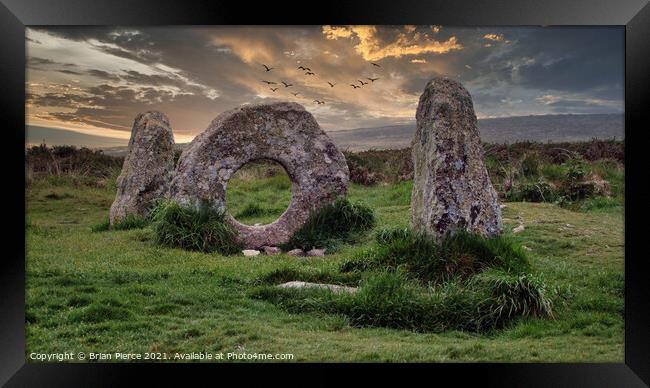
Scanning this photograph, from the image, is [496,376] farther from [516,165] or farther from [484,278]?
[516,165]

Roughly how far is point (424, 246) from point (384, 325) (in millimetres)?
1871

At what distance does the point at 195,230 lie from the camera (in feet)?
36.5

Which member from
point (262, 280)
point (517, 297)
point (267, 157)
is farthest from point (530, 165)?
point (262, 280)

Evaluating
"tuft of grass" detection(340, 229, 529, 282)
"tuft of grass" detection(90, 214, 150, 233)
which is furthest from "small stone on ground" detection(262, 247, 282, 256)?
"tuft of grass" detection(90, 214, 150, 233)

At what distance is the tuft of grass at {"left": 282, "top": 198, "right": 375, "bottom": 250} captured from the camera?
39.7ft

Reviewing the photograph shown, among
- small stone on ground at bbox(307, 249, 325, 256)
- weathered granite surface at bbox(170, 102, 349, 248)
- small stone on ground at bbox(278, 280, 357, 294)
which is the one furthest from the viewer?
weathered granite surface at bbox(170, 102, 349, 248)

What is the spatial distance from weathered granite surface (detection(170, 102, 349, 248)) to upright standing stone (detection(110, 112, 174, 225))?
2.85 m

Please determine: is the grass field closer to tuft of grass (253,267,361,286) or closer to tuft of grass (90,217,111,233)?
tuft of grass (253,267,361,286)

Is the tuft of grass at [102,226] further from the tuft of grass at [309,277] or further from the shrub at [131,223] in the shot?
the tuft of grass at [309,277]

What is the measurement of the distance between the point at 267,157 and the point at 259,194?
19.3 ft

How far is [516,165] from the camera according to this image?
1689 centimetres
